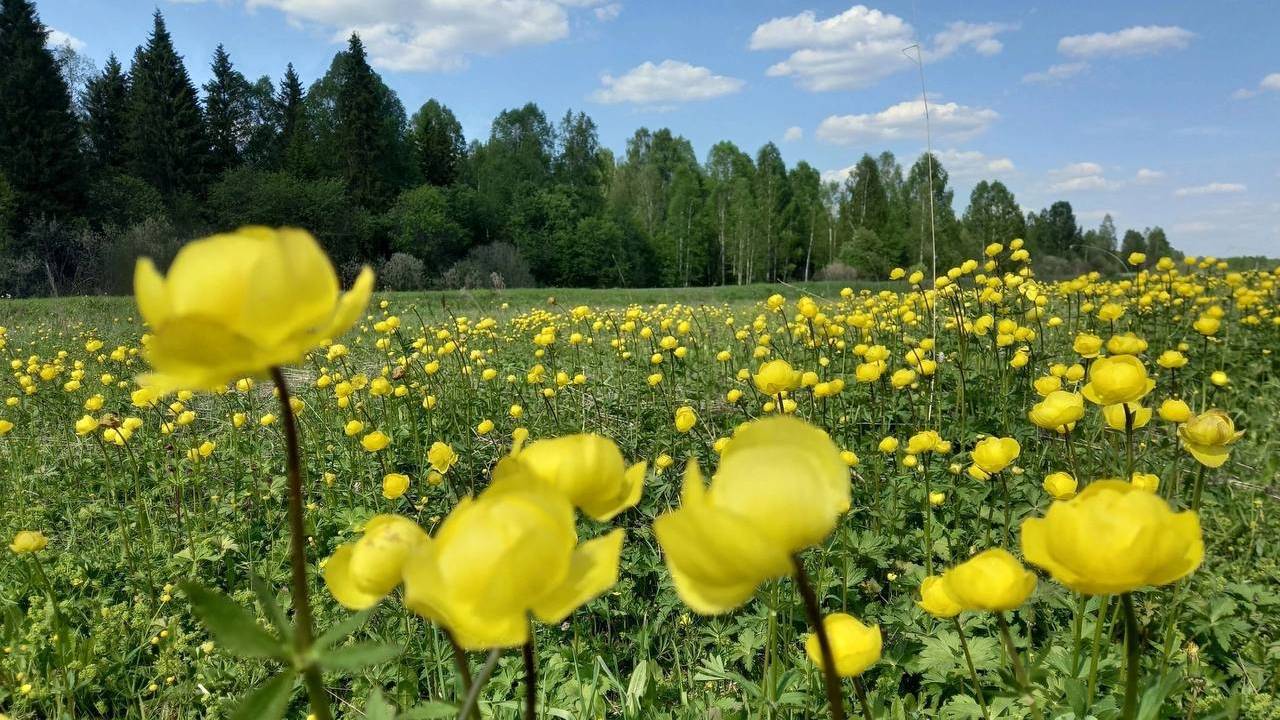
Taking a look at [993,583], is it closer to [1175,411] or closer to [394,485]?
[1175,411]

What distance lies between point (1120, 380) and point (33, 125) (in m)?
37.0

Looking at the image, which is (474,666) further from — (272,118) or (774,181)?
(272,118)

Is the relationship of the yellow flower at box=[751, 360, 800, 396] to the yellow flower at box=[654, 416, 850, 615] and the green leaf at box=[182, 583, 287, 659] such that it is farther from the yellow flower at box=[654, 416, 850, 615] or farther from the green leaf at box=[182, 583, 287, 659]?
the green leaf at box=[182, 583, 287, 659]

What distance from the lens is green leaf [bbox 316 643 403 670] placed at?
452 mm

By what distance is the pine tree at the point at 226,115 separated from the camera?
35062mm

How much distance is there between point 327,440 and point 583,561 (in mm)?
3456

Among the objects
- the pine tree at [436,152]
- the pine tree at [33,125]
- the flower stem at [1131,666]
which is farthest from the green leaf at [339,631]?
the pine tree at [436,152]

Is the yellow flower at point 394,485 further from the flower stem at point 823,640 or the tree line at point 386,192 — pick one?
the tree line at point 386,192

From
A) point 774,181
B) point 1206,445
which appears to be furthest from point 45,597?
point 774,181

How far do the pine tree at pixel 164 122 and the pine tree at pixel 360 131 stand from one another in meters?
6.39

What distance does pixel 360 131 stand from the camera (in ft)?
120

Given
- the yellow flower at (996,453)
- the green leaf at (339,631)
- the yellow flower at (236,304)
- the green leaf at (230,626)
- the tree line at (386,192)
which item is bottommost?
the yellow flower at (996,453)

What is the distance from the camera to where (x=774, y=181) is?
40.8 metres

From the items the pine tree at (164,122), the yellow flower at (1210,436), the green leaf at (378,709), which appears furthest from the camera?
the pine tree at (164,122)
